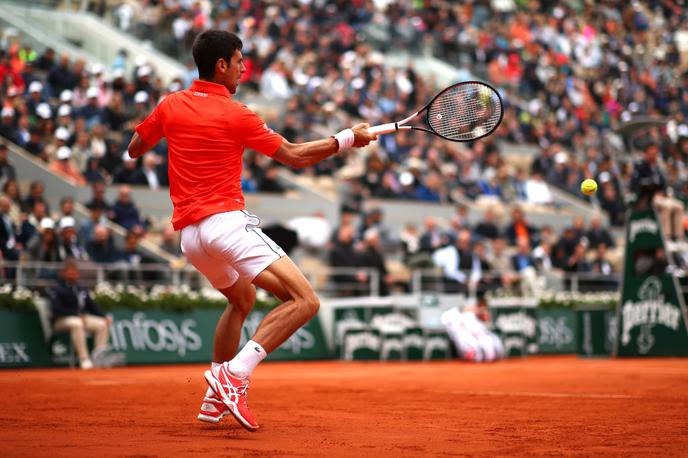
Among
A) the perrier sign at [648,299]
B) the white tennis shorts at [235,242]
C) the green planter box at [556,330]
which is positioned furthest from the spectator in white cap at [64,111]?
the white tennis shorts at [235,242]

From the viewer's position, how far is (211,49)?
23.5 feet

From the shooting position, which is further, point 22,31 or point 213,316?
point 22,31

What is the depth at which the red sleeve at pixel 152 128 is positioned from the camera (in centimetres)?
731

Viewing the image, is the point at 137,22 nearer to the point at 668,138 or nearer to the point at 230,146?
the point at 668,138

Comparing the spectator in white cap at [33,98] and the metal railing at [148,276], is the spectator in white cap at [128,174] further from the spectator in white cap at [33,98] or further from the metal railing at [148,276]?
the metal railing at [148,276]

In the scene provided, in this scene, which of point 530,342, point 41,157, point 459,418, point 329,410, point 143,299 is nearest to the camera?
point 459,418

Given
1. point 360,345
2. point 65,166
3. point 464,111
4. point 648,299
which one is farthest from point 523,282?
point 464,111

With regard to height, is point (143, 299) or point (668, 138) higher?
point (668, 138)

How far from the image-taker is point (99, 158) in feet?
67.1

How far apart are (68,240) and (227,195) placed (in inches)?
425

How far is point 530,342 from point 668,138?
12.5m

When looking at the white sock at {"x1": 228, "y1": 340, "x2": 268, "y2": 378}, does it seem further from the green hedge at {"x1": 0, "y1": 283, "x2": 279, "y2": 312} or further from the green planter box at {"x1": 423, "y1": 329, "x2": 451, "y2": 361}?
the green planter box at {"x1": 423, "y1": 329, "x2": 451, "y2": 361}

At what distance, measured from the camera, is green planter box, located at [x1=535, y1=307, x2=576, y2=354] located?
22.2 metres

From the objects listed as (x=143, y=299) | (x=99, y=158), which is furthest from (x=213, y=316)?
(x=99, y=158)
